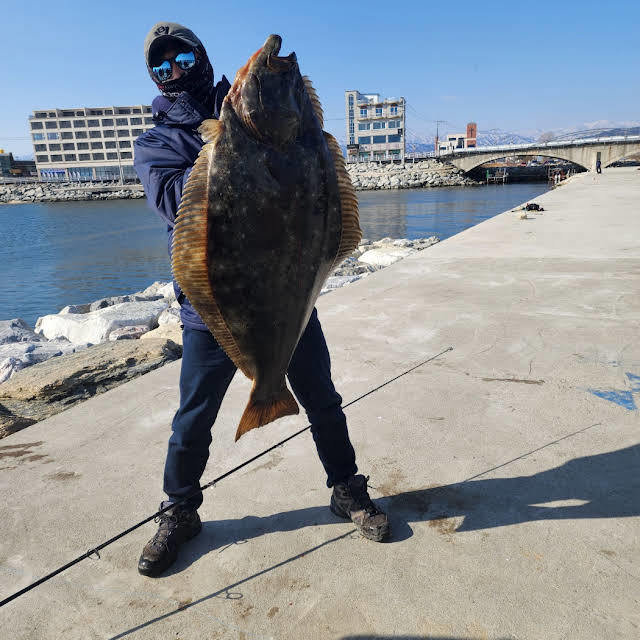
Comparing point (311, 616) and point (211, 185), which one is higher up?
point (211, 185)

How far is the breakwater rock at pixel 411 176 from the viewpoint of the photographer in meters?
65.1

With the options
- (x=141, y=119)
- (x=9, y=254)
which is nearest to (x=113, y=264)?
(x=9, y=254)

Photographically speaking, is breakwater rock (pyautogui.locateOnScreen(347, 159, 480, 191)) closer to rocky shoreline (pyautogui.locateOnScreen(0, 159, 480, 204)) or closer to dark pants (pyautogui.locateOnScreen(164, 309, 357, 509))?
rocky shoreline (pyautogui.locateOnScreen(0, 159, 480, 204))

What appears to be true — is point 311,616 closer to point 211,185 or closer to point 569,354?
point 211,185

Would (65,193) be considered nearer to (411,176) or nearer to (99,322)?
(411,176)

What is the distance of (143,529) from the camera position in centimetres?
239

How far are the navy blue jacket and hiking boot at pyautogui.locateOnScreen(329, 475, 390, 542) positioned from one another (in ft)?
4.65

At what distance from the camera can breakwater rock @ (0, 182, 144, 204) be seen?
74.9 m

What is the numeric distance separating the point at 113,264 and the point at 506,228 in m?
16.4

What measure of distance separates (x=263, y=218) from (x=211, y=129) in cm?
33

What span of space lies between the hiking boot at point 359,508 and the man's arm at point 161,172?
1463 mm

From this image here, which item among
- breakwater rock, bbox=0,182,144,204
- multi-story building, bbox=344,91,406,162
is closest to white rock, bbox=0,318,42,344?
breakwater rock, bbox=0,182,144,204

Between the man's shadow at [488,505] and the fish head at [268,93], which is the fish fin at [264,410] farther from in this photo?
the fish head at [268,93]

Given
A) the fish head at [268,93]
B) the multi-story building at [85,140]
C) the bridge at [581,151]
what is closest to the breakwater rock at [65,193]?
the multi-story building at [85,140]
